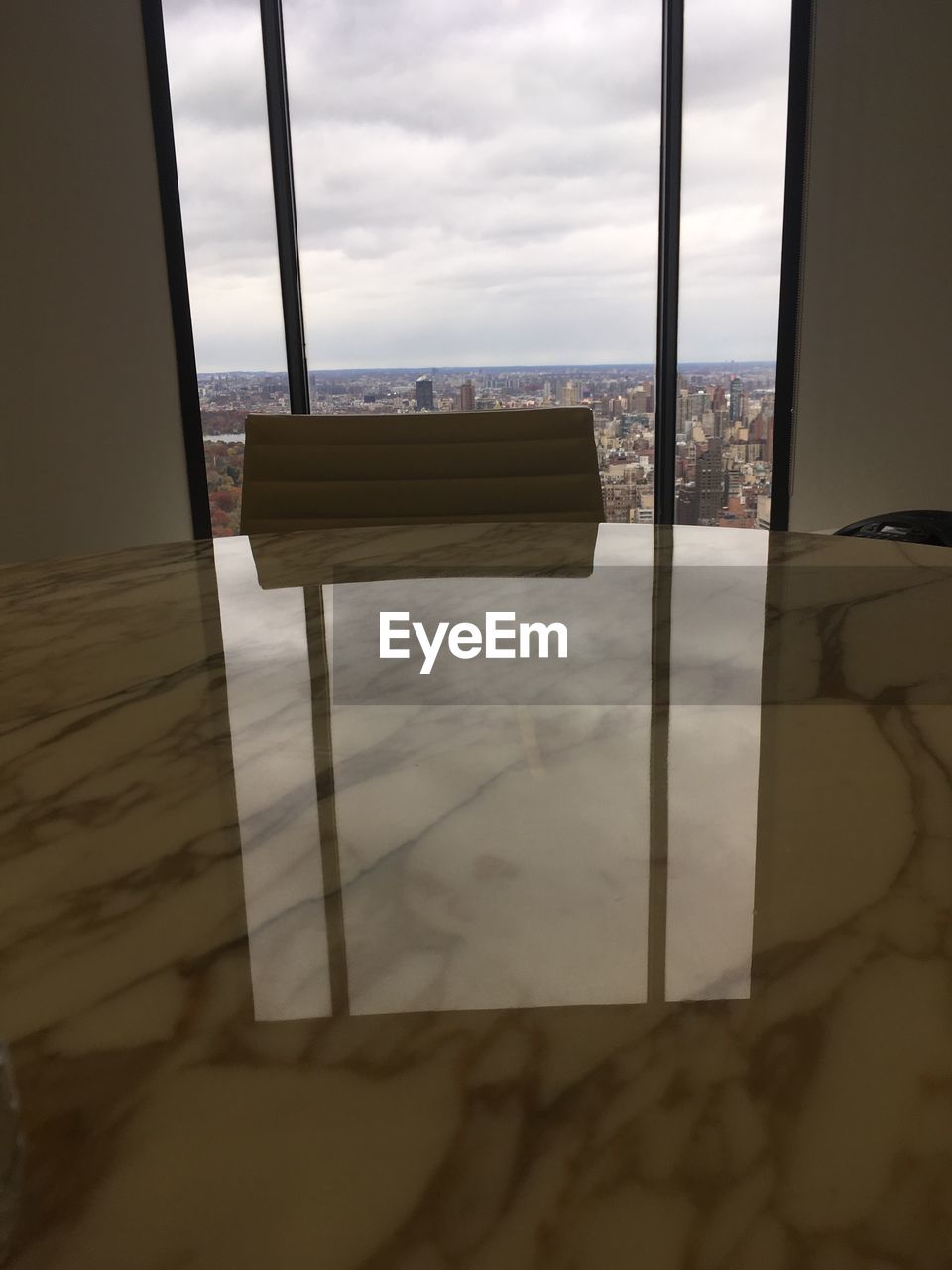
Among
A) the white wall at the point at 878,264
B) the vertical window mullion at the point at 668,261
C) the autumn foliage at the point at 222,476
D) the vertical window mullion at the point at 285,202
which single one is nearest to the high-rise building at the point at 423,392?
the vertical window mullion at the point at 285,202

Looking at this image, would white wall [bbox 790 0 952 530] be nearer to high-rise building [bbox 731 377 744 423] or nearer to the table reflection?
high-rise building [bbox 731 377 744 423]

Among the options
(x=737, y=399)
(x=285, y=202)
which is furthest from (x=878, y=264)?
(x=285, y=202)

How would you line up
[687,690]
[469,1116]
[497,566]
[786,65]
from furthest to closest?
[786,65] → [497,566] → [687,690] → [469,1116]

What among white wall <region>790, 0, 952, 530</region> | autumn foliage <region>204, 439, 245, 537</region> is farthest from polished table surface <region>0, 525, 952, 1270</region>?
autumn foliage <region>204, 439, 245, 537</region>

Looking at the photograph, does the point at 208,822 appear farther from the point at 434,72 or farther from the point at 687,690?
the point at 434,72

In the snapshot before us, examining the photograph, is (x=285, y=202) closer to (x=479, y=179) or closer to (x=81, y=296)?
(x=479, y=179)

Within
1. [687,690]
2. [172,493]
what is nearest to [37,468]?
[172,493]

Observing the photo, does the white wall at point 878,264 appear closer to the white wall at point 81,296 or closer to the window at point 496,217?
the window at point 496,217

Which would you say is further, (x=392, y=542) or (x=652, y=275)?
(x=652, y=275)
